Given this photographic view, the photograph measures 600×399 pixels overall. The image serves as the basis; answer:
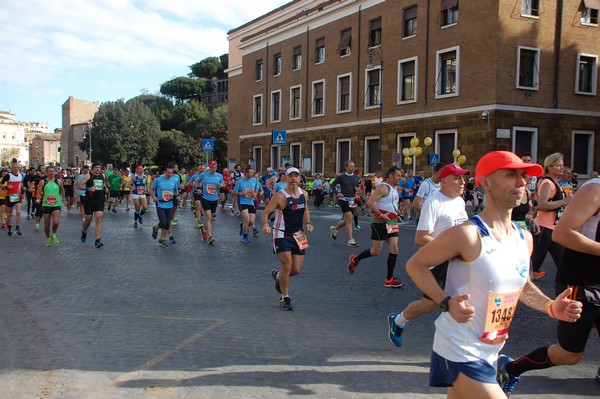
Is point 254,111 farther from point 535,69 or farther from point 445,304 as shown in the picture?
point 445,304

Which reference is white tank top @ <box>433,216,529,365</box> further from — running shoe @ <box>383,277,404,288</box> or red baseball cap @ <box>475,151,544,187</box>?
running shoe @ <box>383,277,404,288</box>

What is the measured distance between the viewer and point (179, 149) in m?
72.4

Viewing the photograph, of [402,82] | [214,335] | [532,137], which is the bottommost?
[214,335]

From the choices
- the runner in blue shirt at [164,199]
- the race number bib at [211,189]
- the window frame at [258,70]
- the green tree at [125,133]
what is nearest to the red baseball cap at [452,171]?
the runner in blue shirt at [164,199]

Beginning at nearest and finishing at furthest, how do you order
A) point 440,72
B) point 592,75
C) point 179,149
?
point 592,75 < point 440,72 < point 179,149

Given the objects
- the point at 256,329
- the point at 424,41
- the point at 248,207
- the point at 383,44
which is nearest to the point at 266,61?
the point at 383,44

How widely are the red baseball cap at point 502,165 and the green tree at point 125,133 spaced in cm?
7249

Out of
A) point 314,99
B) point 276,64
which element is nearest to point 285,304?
point 314,99

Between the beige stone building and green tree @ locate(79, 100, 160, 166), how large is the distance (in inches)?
1841

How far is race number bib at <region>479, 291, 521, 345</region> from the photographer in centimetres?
279

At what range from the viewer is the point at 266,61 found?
43125 millimetres

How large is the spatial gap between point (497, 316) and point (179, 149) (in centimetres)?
7165

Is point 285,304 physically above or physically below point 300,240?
below

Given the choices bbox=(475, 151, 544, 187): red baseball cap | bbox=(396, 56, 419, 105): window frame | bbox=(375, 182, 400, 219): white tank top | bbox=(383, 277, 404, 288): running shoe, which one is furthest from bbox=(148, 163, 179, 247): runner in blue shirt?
bbox=(396, 56, 419, 105): window frame
